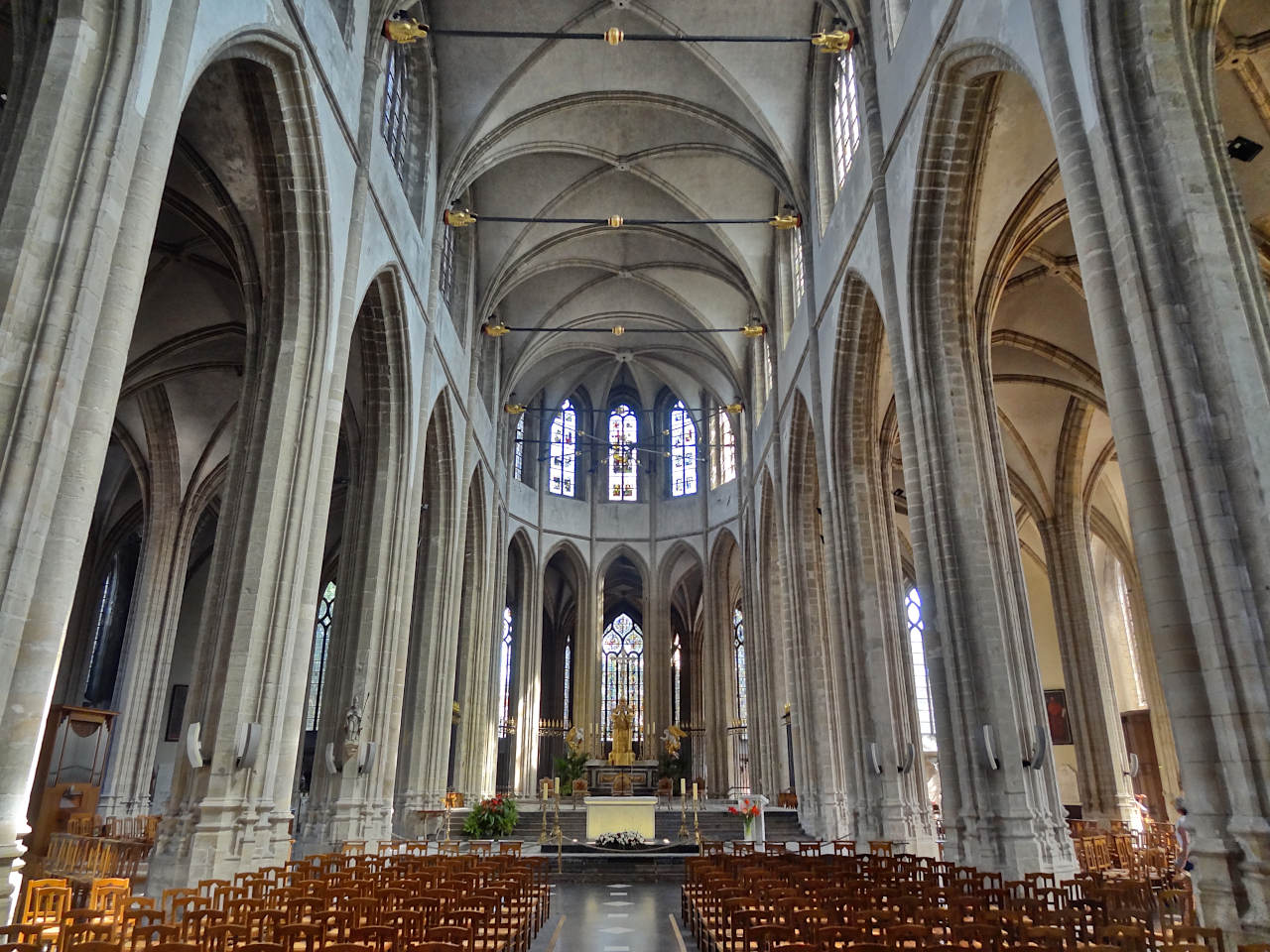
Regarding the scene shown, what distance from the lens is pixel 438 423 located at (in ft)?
70.5

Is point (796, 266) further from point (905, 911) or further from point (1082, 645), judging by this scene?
point (905, 911)

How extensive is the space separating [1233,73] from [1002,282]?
3962 mm

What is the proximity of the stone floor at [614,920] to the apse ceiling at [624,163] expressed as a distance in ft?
47.1

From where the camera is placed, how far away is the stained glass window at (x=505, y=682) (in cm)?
3284

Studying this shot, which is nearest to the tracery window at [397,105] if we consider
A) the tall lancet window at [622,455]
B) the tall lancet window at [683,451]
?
the tall lancet window at [622,455]

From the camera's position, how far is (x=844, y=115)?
58.0 ft

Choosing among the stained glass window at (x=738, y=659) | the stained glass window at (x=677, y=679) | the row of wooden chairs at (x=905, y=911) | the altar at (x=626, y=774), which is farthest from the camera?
the stained glass window at (x=677, y=679)

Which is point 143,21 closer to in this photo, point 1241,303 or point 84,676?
point 1241,303

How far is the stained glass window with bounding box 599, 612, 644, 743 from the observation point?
3831cm

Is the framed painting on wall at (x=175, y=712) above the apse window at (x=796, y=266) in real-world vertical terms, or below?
below

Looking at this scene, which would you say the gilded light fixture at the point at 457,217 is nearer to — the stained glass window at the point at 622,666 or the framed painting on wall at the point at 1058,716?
the stained glass window at the point at 622,666

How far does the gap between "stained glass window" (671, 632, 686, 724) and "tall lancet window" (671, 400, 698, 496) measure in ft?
32.4

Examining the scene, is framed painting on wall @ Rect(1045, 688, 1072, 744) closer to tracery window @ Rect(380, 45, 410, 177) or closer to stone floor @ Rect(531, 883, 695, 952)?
stone floor @ Rect(531, 883, 695, 952)

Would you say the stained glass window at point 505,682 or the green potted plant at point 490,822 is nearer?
the green potted plant at point 490,822
